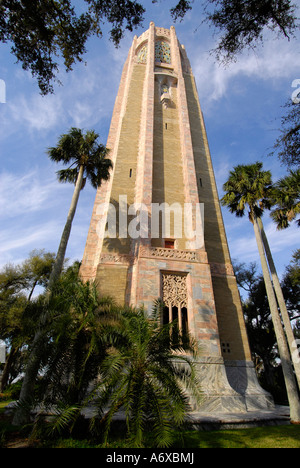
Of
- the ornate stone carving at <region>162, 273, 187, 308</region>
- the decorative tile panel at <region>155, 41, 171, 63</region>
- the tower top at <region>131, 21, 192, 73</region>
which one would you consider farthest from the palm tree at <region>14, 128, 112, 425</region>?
the decorative tile panel at <region>155, 41, 171, 63</region>

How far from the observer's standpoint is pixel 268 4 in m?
6.49

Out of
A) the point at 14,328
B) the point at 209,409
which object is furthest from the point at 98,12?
the point at 14,328

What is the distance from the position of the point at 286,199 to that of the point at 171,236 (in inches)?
274

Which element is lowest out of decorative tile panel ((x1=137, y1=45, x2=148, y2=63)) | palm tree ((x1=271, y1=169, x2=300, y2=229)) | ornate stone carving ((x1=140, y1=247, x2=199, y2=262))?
ornate stone carving ((x1=140, y1=247, x2=199, y2=262))

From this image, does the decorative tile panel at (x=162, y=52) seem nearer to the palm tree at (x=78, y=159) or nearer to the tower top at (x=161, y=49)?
the tower top at (x=161, y=49)

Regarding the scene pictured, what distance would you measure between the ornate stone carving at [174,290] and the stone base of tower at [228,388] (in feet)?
9.40

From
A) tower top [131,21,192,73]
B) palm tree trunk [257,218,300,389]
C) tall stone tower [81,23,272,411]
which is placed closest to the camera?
palm tree trunk [257,218,300,389]

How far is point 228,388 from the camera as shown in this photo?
11.2m

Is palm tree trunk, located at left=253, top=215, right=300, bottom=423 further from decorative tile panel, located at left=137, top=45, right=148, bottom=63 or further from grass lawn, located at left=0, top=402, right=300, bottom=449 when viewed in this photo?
decorative tile panel, located at left=137, top=45, right=148, bottom=63

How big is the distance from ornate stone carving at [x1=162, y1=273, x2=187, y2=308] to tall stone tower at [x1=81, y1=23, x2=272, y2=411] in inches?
2.0

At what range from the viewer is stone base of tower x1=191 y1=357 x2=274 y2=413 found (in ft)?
34.4

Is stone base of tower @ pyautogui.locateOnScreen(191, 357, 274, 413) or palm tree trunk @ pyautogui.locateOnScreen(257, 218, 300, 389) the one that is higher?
palm tree trunk @ pyautogui.locateOnScreen(257, 218, 300, 389)

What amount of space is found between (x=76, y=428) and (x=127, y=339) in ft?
8.51

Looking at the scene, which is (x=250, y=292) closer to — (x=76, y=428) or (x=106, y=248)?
(x=106, y=248)
